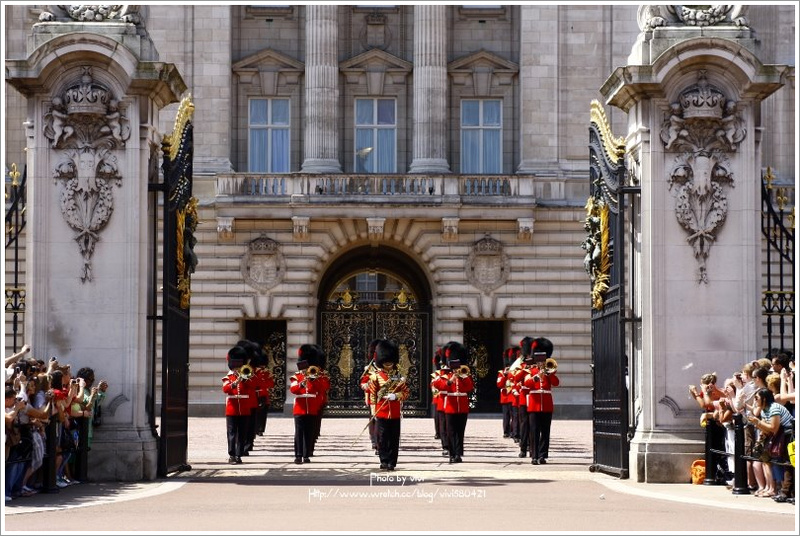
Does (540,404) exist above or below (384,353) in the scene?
below

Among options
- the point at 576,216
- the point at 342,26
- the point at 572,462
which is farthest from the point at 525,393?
the point at 342,26

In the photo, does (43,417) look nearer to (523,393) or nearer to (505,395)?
(523,393)

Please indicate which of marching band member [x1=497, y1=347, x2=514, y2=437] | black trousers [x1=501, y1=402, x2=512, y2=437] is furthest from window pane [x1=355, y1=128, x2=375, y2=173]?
black trousers [x1=501, y1=402, x2=512, y2=437]

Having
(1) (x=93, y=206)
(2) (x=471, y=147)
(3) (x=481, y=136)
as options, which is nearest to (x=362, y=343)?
(2) (x=471, y=147)

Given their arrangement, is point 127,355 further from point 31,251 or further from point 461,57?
point 461,57

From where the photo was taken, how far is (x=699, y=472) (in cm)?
1456

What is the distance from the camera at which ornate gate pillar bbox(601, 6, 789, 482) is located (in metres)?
14.9

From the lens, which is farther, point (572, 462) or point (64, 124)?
point (572, 462)

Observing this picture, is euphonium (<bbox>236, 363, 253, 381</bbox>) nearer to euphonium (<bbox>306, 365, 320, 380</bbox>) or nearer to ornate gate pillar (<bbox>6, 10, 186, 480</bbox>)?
euphonium (<bbox>306, 365, 320, 380</bbox>)

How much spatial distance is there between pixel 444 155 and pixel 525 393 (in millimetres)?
14312

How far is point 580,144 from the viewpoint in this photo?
3441 centimetres

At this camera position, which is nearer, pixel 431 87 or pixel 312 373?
pixel 312 373

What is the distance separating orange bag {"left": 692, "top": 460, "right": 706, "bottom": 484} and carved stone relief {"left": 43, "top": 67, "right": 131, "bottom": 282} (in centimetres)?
579

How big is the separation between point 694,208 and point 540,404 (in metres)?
5.34
